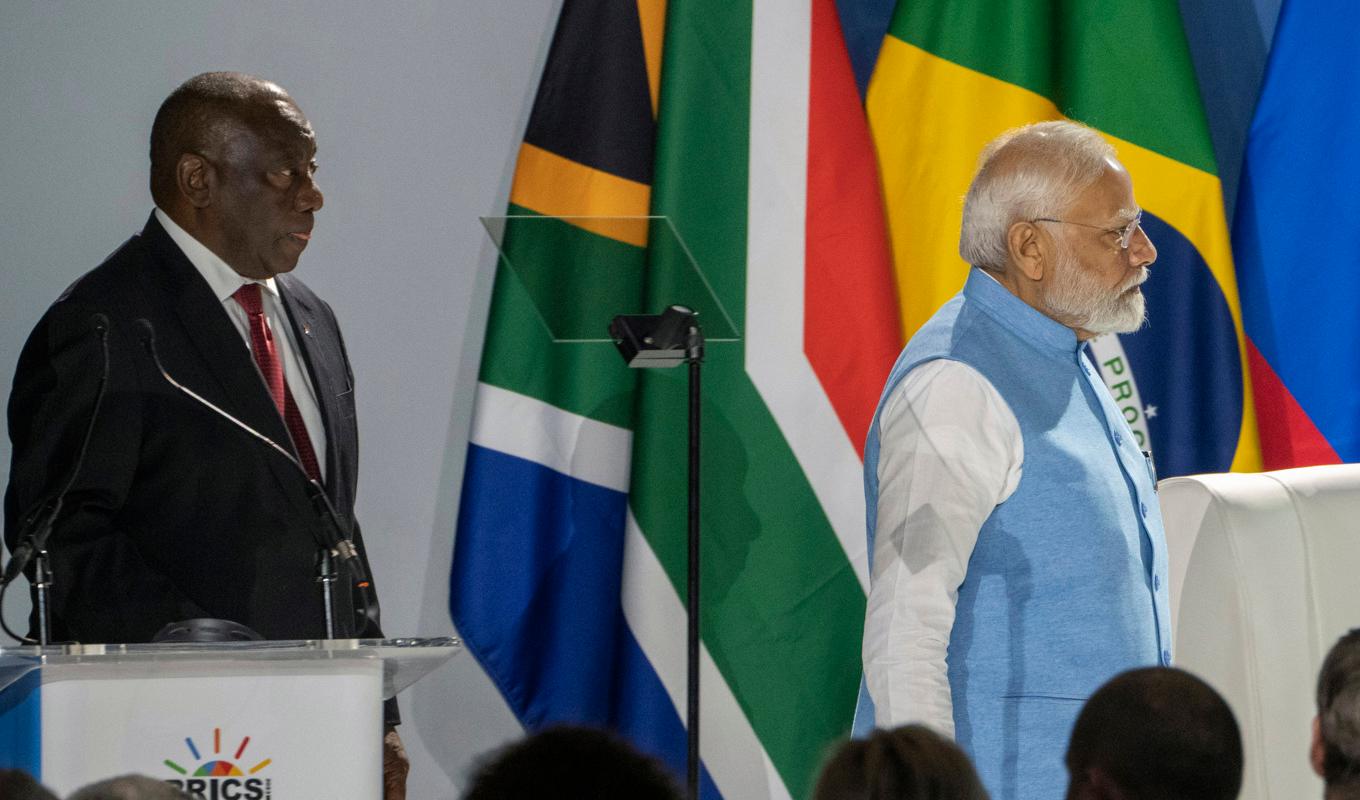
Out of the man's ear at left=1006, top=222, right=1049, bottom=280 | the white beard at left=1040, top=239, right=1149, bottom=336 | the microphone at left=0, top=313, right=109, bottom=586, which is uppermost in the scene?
the man's ear at left=1006, top=222, right=1049, bottom=280

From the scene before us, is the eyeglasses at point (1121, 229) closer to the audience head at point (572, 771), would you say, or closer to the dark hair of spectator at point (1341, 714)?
the dark hair of spectator at point (1341, 714)

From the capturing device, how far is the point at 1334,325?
10.4ft

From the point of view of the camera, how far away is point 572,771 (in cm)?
86

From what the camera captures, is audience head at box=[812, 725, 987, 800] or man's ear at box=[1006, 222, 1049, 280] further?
man's ear at box=[1006, 222, 1049, 280]

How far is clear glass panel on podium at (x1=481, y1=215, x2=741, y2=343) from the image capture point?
289cm

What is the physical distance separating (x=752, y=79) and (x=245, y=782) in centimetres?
205

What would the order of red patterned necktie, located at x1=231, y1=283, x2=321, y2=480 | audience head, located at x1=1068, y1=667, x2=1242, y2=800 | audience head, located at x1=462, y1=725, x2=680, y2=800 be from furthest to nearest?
red patterned necktie, located at x1=231, y1=283, x2=321, y2=480 < audience head, located at x1=1068, y1=667, x2=1242, y2=800 < audience head, located at x1=462, y1=725, x2=680, y2=800

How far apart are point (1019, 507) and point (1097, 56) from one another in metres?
1.39

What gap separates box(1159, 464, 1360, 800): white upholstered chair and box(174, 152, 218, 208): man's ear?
1.46 metres

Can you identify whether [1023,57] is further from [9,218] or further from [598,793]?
[598,793]

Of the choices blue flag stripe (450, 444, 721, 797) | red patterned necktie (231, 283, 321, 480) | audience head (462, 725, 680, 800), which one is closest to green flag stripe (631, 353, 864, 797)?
blue flag stripe (450, 444, 721, 797)

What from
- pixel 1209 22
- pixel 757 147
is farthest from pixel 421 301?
pixel 1209 22

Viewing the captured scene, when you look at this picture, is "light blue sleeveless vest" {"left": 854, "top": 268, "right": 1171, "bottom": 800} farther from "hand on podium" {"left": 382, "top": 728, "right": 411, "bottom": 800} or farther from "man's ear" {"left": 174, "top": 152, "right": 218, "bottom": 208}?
"man's ear" {"left": 174, "top": 152, "right": 218, "bottom": 208}

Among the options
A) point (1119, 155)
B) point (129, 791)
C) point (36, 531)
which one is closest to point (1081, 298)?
point (1119, 155)
